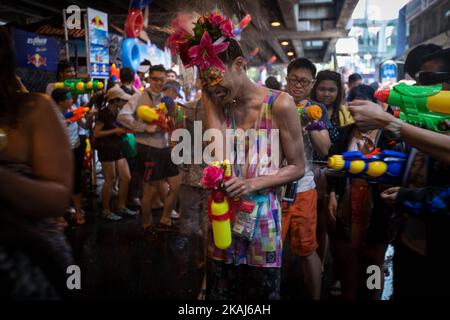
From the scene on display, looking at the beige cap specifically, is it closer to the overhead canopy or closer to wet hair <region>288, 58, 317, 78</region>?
the overhead canopy

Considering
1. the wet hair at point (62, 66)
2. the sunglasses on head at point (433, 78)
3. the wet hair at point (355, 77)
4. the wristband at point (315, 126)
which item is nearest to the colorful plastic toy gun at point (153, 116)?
the wet hair at point (62, 66)

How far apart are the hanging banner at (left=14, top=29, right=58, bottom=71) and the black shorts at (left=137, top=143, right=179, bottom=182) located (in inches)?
56.8

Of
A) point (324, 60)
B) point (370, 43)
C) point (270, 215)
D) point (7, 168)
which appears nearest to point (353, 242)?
point (270, 215)

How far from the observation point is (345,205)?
259 centimetres

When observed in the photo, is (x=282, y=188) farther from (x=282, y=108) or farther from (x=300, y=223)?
(x=300, y=223)

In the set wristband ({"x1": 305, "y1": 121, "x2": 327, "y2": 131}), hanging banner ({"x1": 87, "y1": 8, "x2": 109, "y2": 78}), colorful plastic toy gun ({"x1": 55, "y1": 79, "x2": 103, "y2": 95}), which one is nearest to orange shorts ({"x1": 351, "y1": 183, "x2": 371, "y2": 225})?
wristband ({"x1": 305, "y1": 121, "x2": 327, "y2": 131})

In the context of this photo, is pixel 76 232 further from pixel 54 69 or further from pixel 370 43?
pixel 370 43

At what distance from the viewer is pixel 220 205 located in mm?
1604

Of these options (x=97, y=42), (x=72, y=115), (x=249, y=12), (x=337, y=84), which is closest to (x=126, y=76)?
(x=97, y=42)

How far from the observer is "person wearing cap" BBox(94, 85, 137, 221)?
4.68 metres

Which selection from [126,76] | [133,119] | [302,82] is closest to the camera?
[302,82]

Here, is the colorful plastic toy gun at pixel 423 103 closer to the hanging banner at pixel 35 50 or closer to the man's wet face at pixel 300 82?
the man's wet face at pixel 300 82

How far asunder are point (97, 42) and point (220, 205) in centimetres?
308
